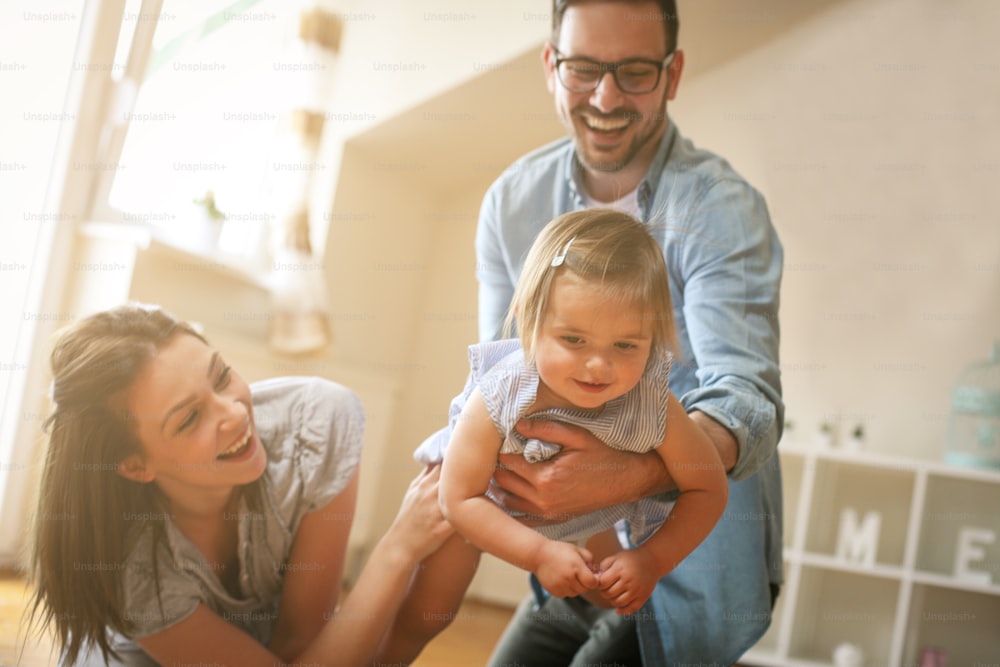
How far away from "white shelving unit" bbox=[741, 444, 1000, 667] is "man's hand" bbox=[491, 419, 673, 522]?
6.45 ft

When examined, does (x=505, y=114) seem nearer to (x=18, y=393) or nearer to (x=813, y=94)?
(x=18, y=393)

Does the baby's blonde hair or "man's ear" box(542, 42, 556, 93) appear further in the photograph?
"man's ear" box(542, 42, 556, 93)

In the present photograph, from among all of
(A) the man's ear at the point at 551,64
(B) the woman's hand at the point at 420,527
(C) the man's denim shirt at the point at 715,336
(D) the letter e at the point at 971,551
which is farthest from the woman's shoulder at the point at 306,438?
(D) the letter e at the point at 971,551

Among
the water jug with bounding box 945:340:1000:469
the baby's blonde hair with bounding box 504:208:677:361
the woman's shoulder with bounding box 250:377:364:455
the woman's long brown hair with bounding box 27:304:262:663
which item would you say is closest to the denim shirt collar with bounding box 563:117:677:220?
the baby's blonde hair with bounding box 504:208:677:361

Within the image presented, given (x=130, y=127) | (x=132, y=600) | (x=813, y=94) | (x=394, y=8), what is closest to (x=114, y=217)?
(x=130, y=127)

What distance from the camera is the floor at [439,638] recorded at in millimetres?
1102

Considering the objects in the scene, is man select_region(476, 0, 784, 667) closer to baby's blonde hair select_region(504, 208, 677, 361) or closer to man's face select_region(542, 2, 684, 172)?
man's face select_region(542, 2, 684, 172)

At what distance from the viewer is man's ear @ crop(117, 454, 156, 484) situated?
103 cm

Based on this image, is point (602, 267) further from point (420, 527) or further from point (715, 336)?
point (420, 527)

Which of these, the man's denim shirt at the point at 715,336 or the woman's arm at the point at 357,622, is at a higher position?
the man's denim shirt at the point at 715,336

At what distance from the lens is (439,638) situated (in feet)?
4.38

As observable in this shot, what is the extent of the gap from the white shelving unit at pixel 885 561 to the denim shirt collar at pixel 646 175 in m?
1.80

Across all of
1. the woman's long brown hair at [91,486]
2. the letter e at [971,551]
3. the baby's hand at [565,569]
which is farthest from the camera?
the letter e at [971,551]

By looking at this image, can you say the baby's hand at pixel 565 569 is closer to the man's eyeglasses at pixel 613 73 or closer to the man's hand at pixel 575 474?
the man's hand at pixel 575 474
